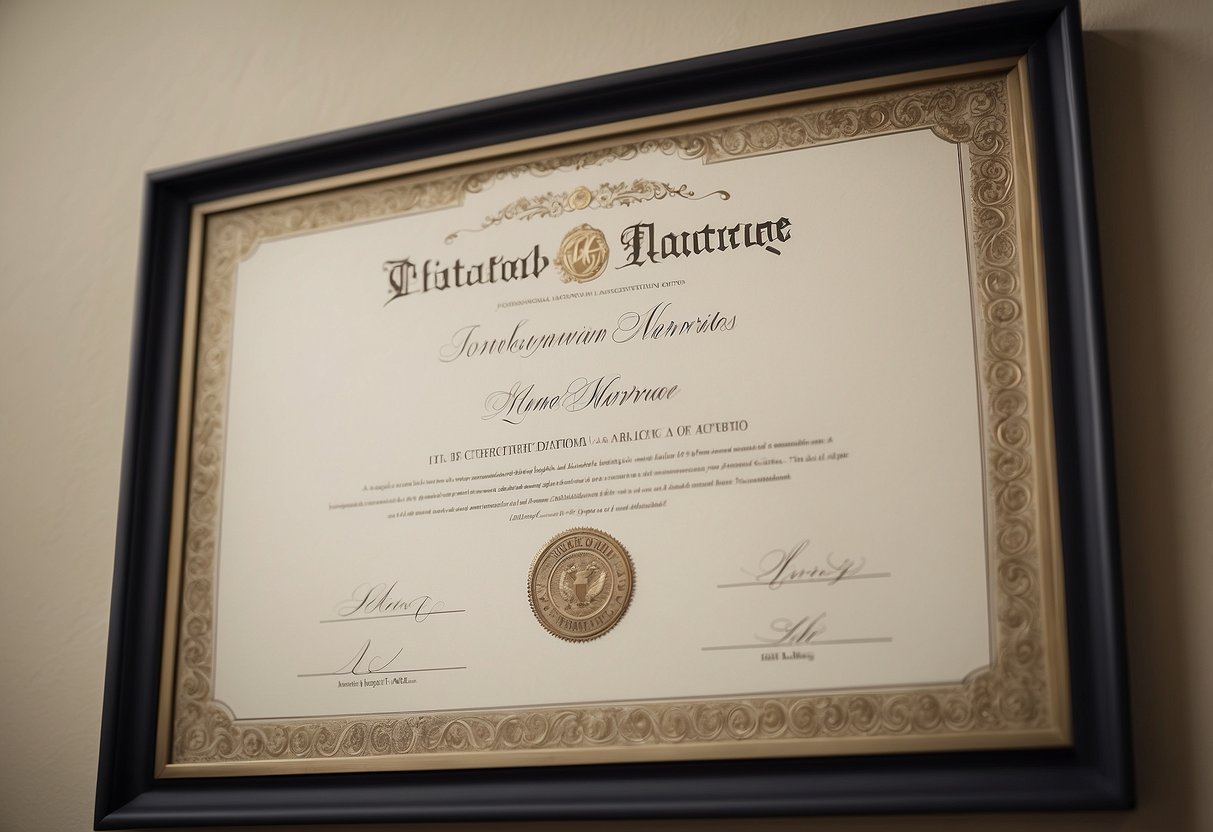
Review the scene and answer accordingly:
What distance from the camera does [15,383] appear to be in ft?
5.17

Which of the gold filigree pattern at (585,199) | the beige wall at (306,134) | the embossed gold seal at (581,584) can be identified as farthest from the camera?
the gold filigree pattern at (585,199)

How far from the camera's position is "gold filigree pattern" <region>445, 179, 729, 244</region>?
1.33 m

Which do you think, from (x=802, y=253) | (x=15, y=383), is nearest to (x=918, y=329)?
(x=802, y=253)

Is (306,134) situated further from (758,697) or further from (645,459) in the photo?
(758,697)

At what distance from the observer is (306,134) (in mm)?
1521

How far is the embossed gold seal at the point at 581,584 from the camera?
1216 mm

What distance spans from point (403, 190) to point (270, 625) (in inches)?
23.1

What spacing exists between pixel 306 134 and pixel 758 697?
97 cm
